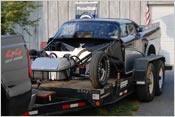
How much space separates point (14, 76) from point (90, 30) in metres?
3.92

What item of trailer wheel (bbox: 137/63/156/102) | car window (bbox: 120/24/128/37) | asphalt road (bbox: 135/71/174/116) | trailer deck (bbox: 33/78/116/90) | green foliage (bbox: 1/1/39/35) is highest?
green foliage (bbox: 1/1/39/35)

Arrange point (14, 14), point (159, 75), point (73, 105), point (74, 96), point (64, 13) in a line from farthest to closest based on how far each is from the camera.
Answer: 1. point (64, 13)
2. point (14, 14)
3. point (159, 75)
4. point (74, 96)
5. point (73, 105)

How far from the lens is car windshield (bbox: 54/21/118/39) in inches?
334

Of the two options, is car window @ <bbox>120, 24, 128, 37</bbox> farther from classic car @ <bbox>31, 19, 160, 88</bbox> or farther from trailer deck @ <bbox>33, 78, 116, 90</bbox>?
trailer deck @ <bbox>33, 78, 116, 90</bbox>

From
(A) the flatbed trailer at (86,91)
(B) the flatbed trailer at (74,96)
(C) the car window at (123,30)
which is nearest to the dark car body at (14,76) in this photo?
(A) the flatbed trailer at (86,91)

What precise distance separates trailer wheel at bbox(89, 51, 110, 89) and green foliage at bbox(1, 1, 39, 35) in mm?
7781

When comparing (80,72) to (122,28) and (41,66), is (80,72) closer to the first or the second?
(41,66)

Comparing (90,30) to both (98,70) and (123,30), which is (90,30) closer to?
(123,30)

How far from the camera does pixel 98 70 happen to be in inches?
275

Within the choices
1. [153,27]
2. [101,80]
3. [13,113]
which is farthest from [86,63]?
[153,27]

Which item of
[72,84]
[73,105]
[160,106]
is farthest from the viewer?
[160,106]

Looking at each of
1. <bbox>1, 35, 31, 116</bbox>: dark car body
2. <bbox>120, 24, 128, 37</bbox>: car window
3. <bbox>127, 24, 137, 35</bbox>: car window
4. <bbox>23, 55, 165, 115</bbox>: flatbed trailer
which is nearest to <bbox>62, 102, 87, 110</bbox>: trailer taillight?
<bbox>23, 55, 165, 115</bbox>: flatbed trailer

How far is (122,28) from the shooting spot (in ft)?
29.2

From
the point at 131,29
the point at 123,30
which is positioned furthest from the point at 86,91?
the point at 131,29
